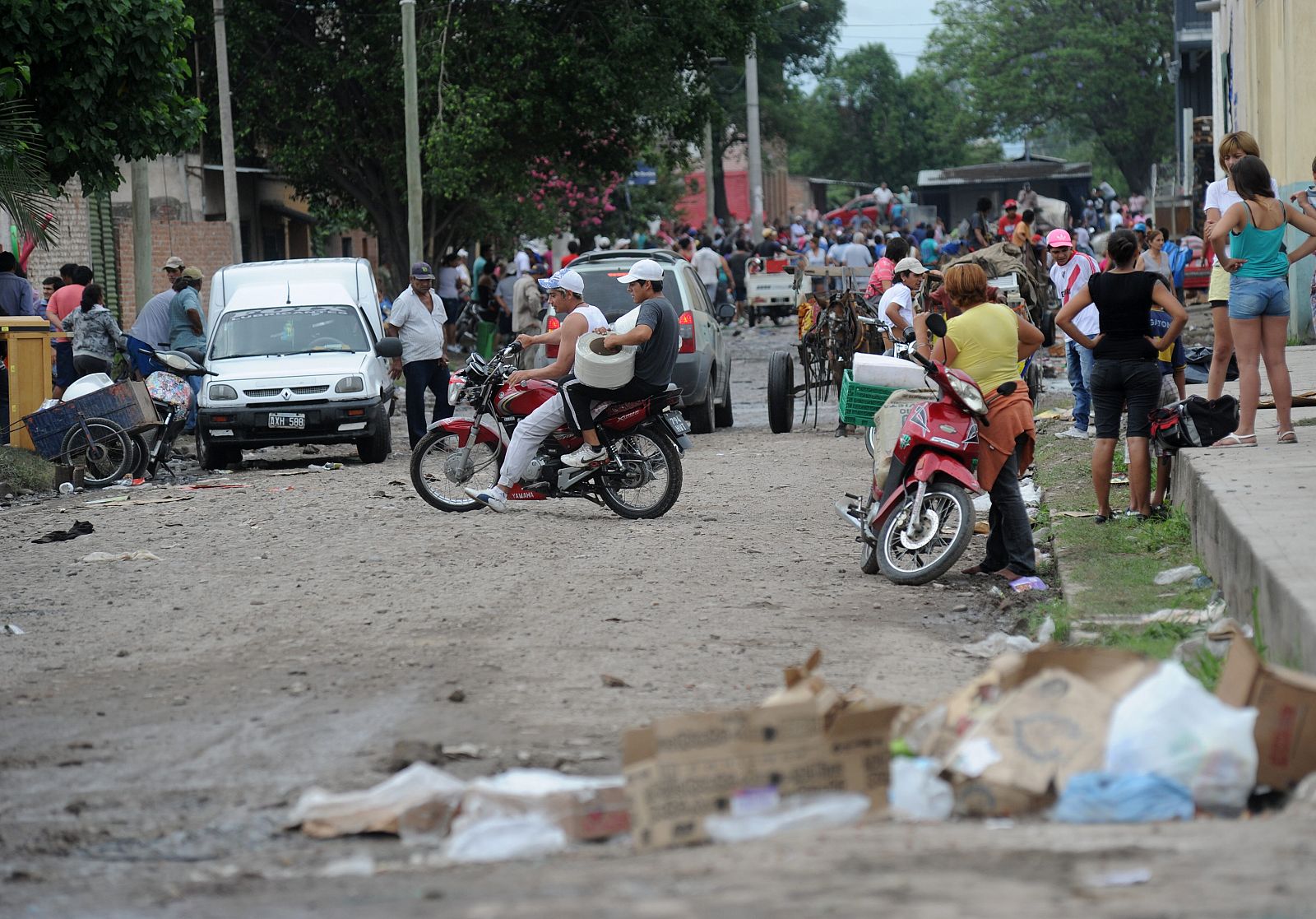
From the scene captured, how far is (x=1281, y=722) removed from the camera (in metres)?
4.86

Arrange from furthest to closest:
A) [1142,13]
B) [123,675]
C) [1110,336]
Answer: [1142,13]
[1110,336]
[123,675]

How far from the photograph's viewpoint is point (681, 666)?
285 inches

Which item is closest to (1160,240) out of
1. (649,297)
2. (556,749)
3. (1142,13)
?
(649,297)

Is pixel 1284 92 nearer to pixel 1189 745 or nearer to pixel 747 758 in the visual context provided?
pixel 1189 745

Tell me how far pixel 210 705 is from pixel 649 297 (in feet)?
18.7

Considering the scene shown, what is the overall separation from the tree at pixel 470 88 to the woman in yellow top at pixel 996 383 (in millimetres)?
20167

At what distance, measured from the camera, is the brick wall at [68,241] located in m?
26.9

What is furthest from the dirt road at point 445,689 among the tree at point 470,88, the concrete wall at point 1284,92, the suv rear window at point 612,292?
the tree at point 470,88

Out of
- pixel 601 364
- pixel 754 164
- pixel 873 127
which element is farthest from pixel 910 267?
pixel 873 127

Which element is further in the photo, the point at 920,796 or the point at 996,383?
the point at 996,383

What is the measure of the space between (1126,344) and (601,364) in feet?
11.2

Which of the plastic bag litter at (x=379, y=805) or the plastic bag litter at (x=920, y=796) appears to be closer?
the plastic bag litter at (x=920, y=796)

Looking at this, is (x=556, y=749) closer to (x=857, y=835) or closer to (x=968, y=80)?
(x=857, y=835)

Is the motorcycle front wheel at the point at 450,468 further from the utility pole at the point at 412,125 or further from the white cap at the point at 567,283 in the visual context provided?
the utility pole at the point at 412,125
